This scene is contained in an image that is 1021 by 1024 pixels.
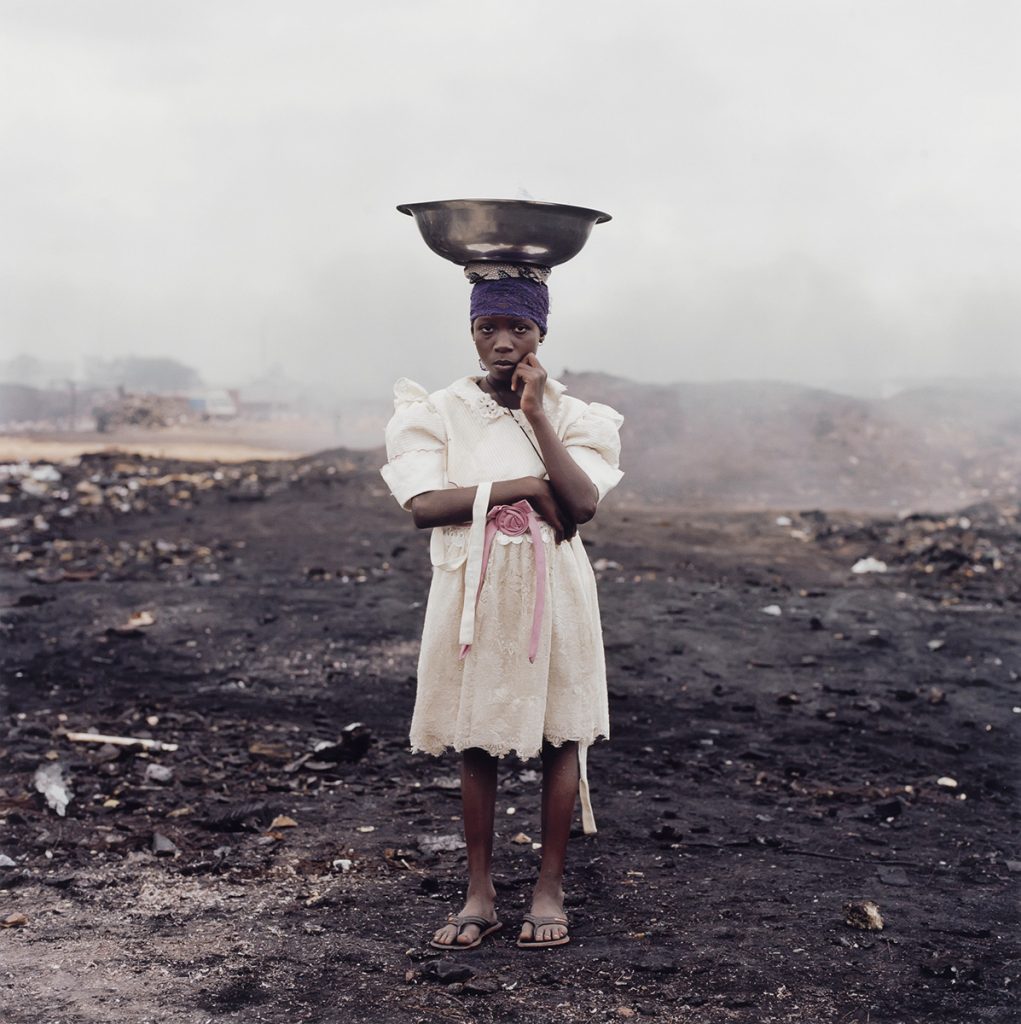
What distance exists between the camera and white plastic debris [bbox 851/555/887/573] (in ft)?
35.3

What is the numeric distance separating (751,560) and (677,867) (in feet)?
23.8

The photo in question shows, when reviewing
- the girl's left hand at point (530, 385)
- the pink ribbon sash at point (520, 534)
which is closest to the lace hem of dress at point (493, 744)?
the pink ribbon sash at point (520, 534)

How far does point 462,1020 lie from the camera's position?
9.91 feet

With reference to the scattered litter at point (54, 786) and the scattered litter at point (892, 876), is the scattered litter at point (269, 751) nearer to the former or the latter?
the scattered litter at point (54, 786)

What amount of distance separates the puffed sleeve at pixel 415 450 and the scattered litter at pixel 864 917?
173cm

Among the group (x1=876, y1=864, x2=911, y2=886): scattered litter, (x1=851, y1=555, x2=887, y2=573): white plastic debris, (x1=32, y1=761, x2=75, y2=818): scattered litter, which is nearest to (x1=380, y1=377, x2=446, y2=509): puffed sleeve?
(x1=876, y1=864, x2=911, y2=886): scattered litter

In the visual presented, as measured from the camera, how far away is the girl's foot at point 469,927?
3432mm

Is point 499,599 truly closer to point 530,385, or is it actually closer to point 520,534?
point 520,534

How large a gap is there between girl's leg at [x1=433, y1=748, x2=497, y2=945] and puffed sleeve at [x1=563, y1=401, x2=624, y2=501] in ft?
2.70

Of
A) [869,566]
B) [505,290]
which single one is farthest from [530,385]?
[869,566]

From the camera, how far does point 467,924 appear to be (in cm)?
347

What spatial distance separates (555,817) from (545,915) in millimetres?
266

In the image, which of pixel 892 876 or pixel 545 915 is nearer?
pixel 545 915

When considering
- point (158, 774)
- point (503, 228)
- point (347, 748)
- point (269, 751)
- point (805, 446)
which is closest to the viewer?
point (503, 228)
